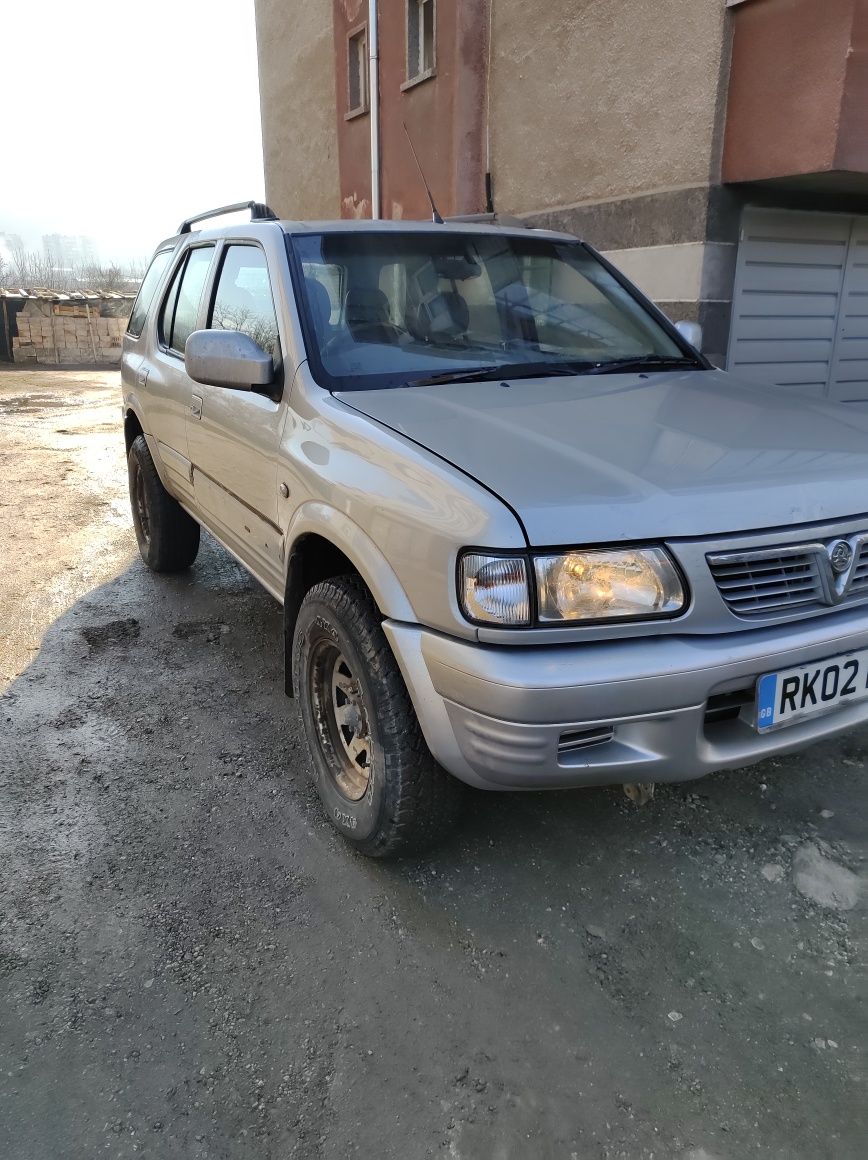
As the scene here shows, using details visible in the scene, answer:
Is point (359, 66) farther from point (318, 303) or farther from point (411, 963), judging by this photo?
point (411, 963)

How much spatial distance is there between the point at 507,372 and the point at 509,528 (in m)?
1.13

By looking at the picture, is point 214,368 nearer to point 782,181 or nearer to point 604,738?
point 604,738

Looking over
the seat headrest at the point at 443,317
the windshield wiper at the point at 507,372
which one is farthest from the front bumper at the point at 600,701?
the seat headrest at the point at 443,317

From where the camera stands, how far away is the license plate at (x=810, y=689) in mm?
2021

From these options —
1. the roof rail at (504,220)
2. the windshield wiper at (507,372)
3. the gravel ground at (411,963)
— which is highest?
the roof rail at (504,220)

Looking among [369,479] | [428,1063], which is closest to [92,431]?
[369,479]

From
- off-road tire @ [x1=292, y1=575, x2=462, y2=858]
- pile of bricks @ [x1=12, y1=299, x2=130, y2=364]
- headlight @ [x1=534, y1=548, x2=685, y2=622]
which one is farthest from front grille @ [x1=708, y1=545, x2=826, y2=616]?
pile of bricks @ [x1=12, y1=299, x2=130, y2=364]

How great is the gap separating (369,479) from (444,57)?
9391mm

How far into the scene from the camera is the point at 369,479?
224 cm

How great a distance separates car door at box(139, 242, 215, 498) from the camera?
12.8 feet

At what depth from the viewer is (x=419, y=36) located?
1091 cm

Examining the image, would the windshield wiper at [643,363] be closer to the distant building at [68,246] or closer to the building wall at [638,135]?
the building wall at [638,135]

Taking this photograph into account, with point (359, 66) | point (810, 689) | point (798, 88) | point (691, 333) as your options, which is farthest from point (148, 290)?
point (359, 66)

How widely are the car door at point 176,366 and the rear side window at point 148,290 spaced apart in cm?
33
